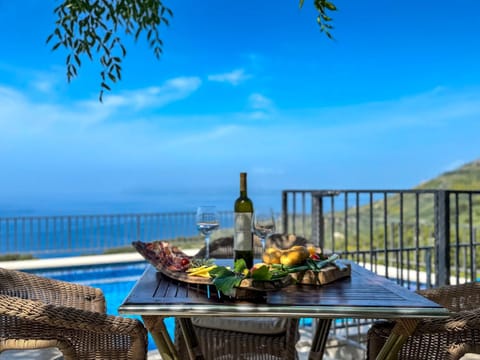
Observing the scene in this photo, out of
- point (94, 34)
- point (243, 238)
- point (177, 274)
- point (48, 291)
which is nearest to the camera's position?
point (177, 274)

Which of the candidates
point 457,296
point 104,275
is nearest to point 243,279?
point 457,296

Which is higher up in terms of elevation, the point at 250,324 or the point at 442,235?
the point at 442,235

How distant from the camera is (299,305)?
1.36m

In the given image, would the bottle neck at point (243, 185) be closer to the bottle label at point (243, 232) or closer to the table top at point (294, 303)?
the bottle label at point (243, 232)

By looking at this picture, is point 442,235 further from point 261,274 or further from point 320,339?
point 261,274

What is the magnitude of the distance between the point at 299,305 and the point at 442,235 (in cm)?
212

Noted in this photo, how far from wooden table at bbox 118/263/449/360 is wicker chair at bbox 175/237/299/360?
0.59m

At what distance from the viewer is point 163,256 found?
1.92m

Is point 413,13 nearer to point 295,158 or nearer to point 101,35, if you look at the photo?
point 295,158

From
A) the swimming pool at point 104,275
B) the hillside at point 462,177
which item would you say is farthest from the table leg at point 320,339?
the hillside at point 462,177

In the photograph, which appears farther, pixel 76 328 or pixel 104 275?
pixel 104 275

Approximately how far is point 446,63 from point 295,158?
33.4 feet

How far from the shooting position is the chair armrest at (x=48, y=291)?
6.55 feet

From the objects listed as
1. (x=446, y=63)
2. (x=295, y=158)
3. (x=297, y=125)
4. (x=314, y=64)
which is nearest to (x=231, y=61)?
(x=314, y=64)
